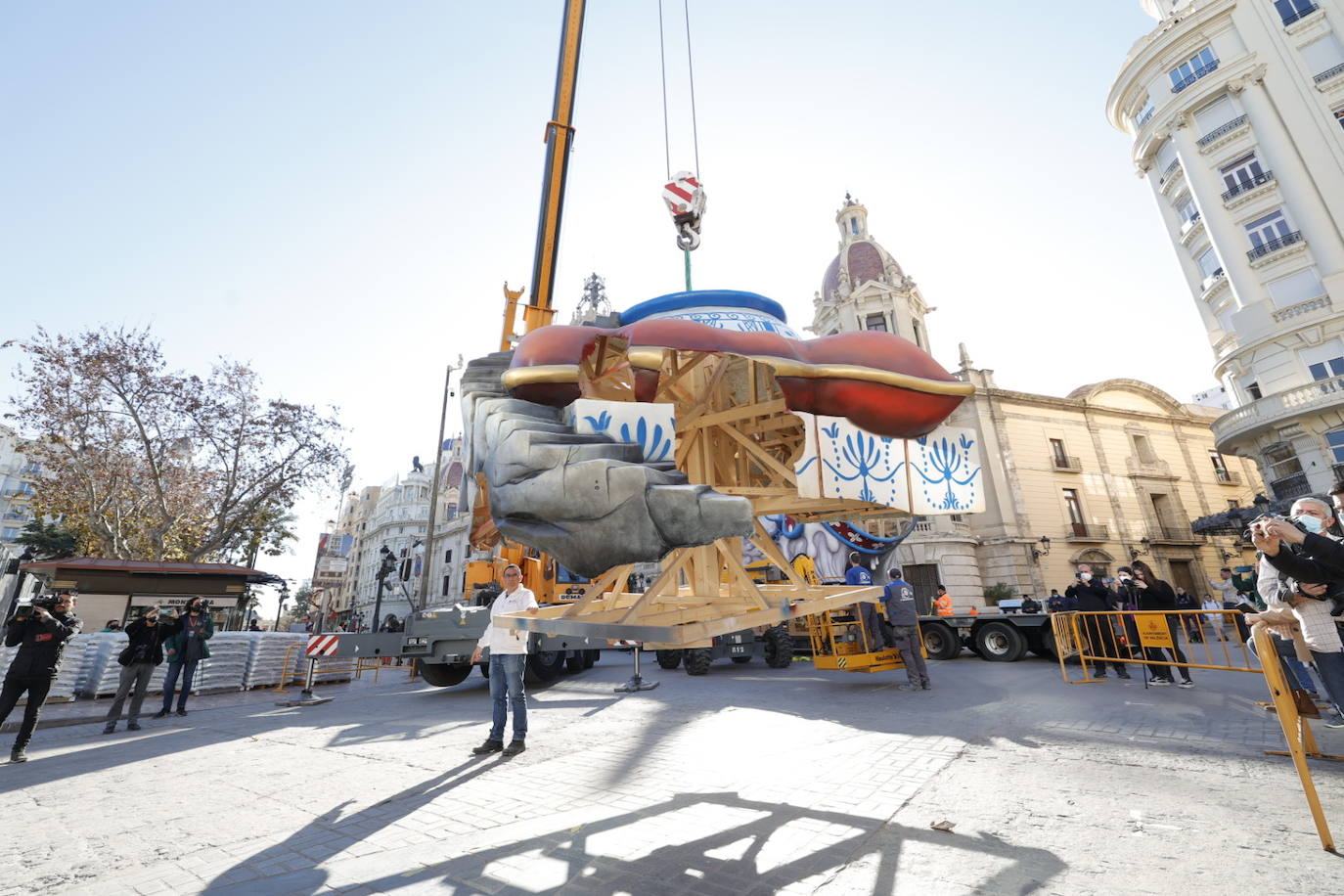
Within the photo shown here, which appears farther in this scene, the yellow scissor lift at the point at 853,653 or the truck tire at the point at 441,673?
the truck tire at the point at 441,673

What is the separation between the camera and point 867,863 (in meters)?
2.74

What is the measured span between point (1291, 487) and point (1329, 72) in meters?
15.9

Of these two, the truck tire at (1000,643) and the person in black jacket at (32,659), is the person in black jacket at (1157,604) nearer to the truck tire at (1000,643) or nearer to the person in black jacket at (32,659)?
the truck tire at (1000,643)

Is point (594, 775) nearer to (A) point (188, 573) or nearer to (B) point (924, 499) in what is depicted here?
(B) point (924, 499)

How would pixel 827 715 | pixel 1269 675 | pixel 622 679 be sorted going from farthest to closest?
pixel 622 679
pixel 827 715
pixel 1269 675

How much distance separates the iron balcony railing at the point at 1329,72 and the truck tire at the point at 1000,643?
26.8m

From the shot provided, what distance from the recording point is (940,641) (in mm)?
12828

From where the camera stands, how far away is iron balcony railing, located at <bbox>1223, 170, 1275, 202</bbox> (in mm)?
21891

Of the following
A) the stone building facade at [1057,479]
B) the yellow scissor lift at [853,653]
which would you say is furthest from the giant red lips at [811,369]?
the stone building facade at [1057,479]

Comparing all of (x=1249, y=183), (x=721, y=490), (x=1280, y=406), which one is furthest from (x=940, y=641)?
(x=1249, y=183)

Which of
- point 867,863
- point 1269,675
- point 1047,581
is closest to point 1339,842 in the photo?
point 1269,675

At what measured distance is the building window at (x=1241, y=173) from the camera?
22469 mm

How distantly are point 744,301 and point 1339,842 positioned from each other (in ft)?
13.3

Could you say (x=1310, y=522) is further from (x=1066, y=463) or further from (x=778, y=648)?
(x=1066, y=463)
